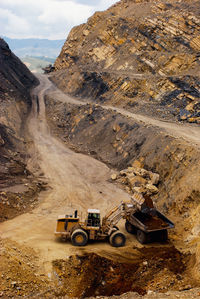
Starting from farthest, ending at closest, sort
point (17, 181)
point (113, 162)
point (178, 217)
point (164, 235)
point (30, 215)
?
point (113, 162)
point (17, 181)
point (30, 215)
point (178, 217)
point (164, 235)

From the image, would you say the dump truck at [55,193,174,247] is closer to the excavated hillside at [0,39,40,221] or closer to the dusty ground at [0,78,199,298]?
the dusty ground at [0,78,199,298]

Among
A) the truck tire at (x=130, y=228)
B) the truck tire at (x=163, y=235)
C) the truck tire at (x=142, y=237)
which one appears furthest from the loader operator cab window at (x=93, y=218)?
the truck tire at (x=163, y=235)

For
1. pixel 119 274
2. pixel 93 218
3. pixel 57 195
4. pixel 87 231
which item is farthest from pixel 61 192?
pixel 119 274

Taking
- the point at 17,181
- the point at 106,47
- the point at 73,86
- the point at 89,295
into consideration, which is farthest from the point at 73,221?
the point at 106,47

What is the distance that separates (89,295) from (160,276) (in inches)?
107

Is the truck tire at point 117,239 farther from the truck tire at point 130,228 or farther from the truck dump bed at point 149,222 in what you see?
the truck tire at point 130,228

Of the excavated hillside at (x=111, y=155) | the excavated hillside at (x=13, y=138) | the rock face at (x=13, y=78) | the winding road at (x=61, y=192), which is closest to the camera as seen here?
the excavated hillside at (x=111, y=155)

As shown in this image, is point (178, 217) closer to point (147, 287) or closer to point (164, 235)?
point (164, 235)

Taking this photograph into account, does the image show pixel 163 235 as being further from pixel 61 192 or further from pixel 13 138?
pixel 13 138

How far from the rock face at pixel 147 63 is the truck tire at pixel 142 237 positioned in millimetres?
15726

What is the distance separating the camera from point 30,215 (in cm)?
1494

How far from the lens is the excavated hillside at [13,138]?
1591 centimetres

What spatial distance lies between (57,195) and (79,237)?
6.67 meters

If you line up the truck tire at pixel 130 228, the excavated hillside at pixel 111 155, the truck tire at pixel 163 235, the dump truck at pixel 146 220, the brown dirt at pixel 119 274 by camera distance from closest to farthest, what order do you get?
the brown dirt at pixel 119 274
the excavated hillside at pixel 111 155
the dump truck at pixel 146 220
the truck tire at pixel 163 235
the truck tire at pixel 130 228
